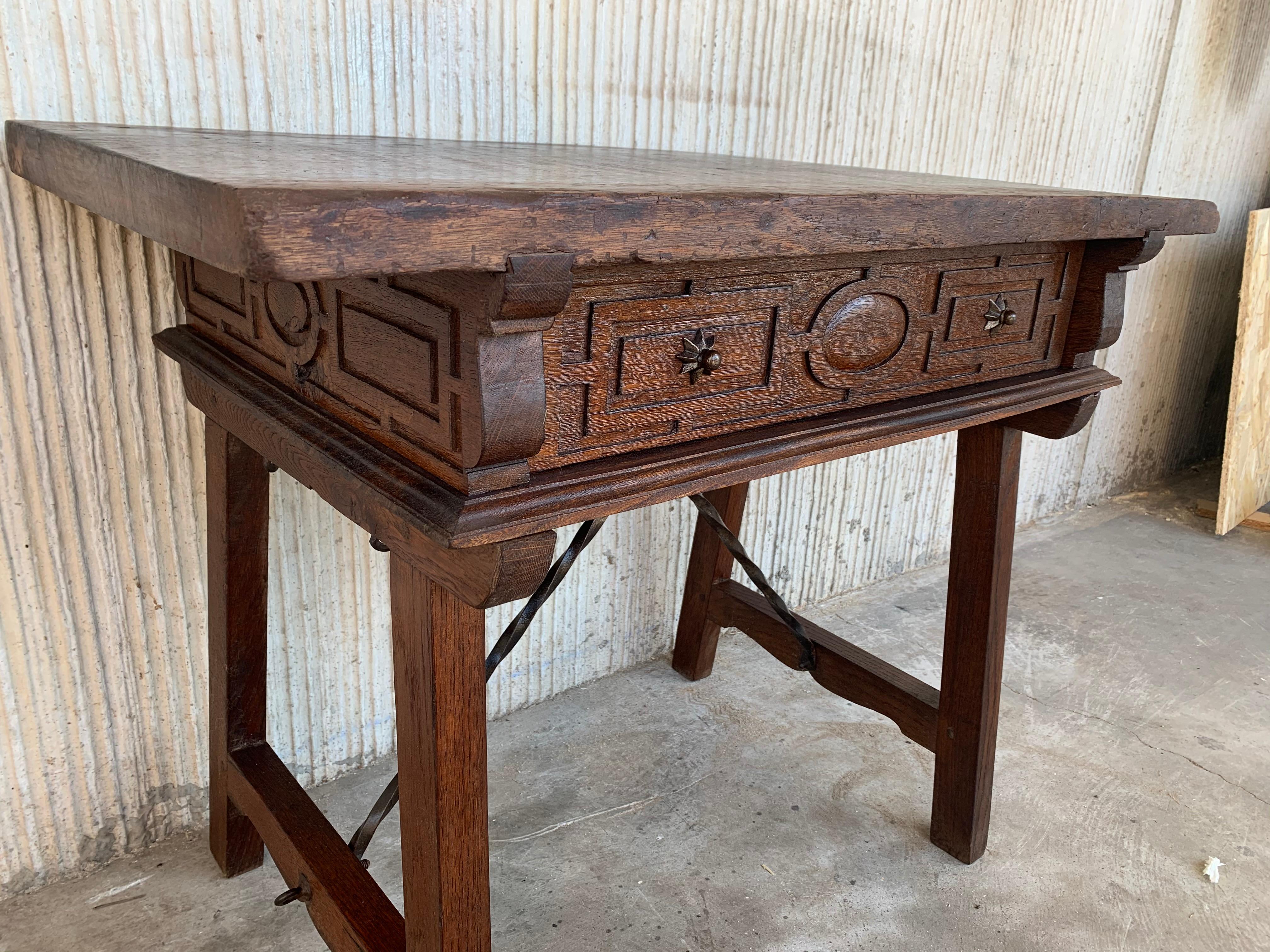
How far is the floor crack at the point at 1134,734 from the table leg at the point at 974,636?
277 mm

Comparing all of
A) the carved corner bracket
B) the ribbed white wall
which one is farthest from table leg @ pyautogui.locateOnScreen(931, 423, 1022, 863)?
the ribbed white wall

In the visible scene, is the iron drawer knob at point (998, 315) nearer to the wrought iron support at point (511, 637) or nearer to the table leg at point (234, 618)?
the wrought iron support at point (511, 637)

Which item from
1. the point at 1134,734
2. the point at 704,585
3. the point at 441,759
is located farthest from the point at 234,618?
the point at 1134,734

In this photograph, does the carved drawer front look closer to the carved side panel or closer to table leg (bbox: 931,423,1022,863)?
the carved side panel

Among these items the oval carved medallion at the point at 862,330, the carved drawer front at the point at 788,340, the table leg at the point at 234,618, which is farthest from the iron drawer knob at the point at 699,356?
the table leg at the point at 234,618

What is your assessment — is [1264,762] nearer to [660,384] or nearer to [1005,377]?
[1005,377]

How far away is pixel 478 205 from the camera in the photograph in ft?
2.30

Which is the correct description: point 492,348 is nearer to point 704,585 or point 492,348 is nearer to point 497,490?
point 497,490

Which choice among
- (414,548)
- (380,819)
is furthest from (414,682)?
(380,819)

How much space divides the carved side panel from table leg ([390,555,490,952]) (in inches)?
5.6

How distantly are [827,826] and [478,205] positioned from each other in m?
1.38

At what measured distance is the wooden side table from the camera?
0.75 metres

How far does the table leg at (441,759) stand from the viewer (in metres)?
0.91

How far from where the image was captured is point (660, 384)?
95 cm
